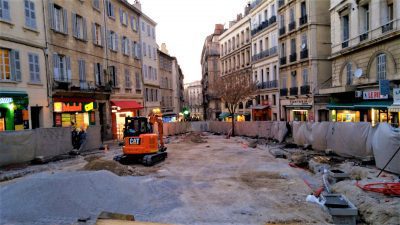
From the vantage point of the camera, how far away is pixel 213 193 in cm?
1116

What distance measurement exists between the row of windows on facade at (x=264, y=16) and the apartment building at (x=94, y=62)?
16301 mm

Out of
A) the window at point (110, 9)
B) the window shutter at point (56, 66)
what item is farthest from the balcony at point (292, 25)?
the window shutter at point (56, 66)

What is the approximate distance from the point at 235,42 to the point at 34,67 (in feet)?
125

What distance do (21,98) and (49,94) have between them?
281 centimetres

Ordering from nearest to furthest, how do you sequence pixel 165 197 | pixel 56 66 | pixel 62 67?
1. pixel 165 197
2. pixel 56 66
3. pixel 62 67

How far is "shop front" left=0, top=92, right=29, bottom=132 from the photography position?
19078mm

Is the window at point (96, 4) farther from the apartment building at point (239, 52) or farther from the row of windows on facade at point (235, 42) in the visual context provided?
the row of windows on facade at point (235, 42)

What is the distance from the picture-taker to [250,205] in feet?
31.8

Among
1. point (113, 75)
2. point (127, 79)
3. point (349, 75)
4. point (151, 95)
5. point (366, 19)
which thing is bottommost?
point (151, 95)

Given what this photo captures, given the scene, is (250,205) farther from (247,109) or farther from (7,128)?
(247,109)

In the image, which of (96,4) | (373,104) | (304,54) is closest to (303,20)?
(304,54)

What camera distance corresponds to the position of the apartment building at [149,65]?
133ft

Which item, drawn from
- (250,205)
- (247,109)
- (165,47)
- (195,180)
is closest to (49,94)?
(195,180)

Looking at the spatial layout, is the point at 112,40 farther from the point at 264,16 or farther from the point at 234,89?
the point at 264,16
